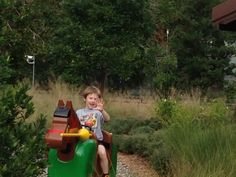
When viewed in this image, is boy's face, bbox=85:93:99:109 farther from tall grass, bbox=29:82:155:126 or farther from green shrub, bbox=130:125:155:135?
tall grass, bbox=29:82:155:126

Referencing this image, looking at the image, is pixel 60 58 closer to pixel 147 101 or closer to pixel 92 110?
pixel 147 101

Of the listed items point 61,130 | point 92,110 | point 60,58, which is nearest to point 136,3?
point 60,58

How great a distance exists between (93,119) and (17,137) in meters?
1.87

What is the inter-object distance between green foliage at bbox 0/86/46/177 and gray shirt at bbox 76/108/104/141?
167cm

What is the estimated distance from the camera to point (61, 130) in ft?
14.9

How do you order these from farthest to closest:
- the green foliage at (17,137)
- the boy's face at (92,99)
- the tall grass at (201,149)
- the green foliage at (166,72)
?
the green foliage at (166,72)
the tall grass at (201,149)
the boy's face at (92,99)
the green foliage at (17,137)

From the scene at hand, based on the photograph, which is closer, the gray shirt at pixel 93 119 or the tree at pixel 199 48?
the gray shirt at pixel 93 119

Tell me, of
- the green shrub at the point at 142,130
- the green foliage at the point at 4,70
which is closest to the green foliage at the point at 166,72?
the green shrub at the point at 142,130

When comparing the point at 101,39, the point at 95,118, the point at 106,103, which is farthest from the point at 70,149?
the point at 101,39

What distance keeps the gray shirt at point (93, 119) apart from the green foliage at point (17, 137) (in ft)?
5.49

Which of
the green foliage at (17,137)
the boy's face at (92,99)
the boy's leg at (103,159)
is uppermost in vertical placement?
the boy's face at (92,99)

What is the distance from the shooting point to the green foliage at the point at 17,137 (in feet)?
12.2

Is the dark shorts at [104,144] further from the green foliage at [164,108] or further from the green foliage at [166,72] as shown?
the green foliage at [166,72]

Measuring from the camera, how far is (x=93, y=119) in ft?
18.5
